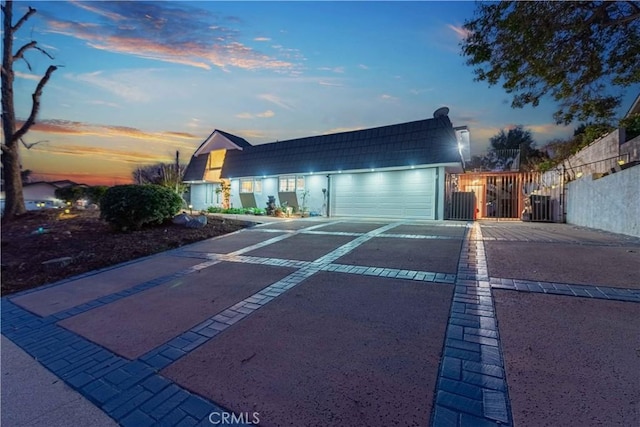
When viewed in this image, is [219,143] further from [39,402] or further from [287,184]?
[39,402]

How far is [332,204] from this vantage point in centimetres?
→ 1582

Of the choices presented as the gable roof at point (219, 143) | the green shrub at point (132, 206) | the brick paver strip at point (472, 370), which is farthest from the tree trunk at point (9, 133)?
the brick paver strip at point (472, 370)

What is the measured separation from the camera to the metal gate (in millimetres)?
12742

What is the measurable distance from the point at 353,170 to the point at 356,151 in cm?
118

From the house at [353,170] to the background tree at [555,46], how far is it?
5.02m

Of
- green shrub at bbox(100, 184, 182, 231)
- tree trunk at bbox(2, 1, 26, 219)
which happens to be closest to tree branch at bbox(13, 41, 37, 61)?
tree trunk at bbox(2, 1, 26, 219)

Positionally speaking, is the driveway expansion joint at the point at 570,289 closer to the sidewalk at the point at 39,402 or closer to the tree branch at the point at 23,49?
the sidewalk at the point at 39,402

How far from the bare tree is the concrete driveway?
1097 centimetres

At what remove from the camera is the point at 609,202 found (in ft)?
26.9

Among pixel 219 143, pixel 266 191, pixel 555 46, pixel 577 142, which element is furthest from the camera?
pixel 219 143

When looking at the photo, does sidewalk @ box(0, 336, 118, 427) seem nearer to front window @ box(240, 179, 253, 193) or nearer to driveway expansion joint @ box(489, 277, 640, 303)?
driveway expansion joint @ box(489, 277, 640, 303)

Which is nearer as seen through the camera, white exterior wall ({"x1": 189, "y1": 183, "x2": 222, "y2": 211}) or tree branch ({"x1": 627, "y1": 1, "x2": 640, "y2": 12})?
tree branch ({"x1": 627, "y1": 1, "x2": 640, "y2": 12})

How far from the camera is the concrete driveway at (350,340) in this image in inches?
70.7
